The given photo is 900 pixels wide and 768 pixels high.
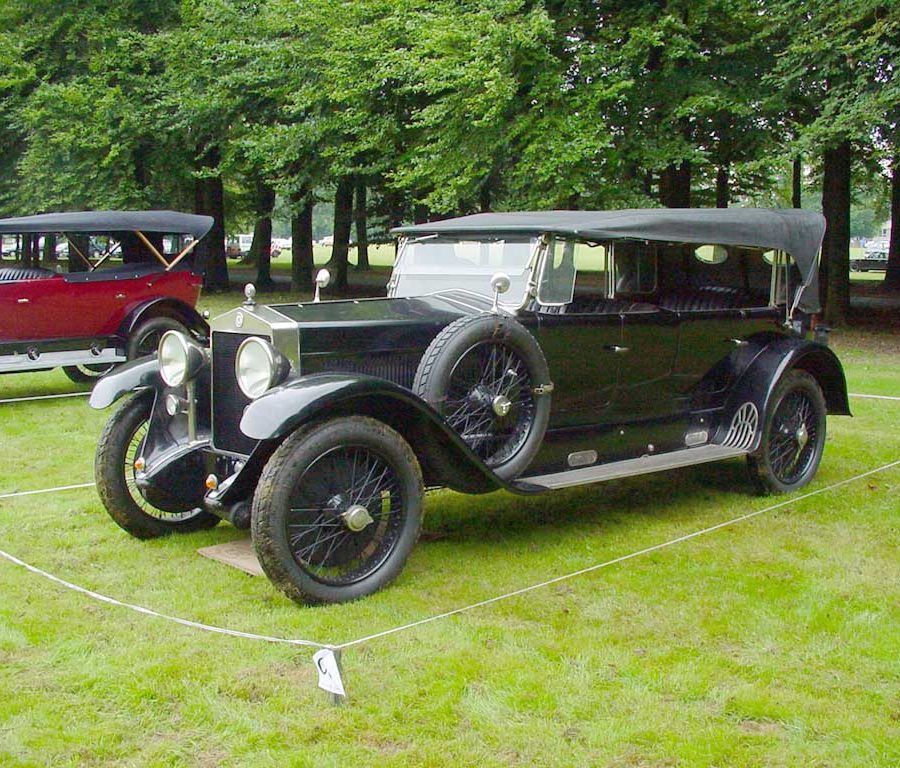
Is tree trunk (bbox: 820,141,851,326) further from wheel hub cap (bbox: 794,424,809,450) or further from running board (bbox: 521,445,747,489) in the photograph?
running board (bbox: 521,445,747,489)

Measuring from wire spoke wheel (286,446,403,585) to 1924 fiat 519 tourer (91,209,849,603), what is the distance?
0.03 feet

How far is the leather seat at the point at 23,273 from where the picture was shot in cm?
1102

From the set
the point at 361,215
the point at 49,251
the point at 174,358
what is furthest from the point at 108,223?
the point at 361,215

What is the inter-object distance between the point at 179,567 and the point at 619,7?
1334cm

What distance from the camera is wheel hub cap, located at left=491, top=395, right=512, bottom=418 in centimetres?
538

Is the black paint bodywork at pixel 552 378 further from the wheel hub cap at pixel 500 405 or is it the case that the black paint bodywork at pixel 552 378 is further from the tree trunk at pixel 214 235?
the tree trunk at pixel 214 235

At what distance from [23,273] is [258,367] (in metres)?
7.20

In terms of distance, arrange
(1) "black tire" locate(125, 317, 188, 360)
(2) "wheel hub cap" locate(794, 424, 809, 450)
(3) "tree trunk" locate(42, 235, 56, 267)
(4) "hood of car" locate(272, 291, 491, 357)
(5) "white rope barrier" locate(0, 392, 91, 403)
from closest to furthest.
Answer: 1. (4) "hood of car" locate(272, 291, 491, 357)
2. (2) "wheel hub cap" locate(794, 424, 809, 450)
3. (5) "white rope barrier" locate(0, 392, 91, 403)
4. (3) "tree trunk" locate(42, 235, 56, 267)
5. (1) "black tire" locate(125, 317, 188, 360)

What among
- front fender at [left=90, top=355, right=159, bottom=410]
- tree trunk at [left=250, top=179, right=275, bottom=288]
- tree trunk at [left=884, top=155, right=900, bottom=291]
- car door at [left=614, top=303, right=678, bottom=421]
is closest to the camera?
front fender at [left=90, top=355, right=159, bottom=410]

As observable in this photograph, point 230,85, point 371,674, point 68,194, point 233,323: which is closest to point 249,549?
point 233,323

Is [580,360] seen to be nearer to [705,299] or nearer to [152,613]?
[705,299]

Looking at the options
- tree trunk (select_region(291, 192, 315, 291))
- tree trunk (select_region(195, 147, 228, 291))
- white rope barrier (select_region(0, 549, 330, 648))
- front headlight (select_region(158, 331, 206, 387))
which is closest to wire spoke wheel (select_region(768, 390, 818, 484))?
front headlight (select_region(158, 331, 206, 387))

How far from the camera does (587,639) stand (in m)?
4.30

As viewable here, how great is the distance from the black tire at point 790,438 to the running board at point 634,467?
10.2 inches
